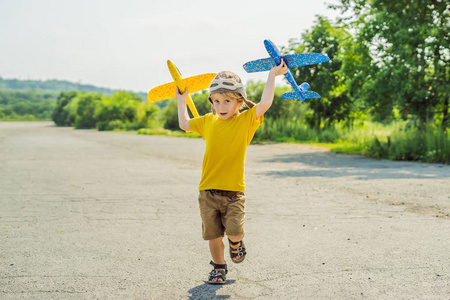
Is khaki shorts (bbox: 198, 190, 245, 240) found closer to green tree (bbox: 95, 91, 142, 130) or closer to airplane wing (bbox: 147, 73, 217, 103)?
airplane wing (bbox: 147, 73, 217, 103)

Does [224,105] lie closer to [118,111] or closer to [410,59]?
[410,59]

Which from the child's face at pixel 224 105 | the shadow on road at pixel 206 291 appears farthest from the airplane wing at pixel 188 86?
the shadow on road at pixel 206 291

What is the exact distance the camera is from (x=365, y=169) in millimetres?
11836

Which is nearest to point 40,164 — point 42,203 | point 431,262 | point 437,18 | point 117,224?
point 42,203

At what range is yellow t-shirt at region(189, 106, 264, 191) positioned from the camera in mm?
3553

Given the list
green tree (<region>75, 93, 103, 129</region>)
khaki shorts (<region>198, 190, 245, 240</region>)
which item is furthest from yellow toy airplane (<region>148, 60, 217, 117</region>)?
green tree (<region>75, 93, 103, 129</region>)

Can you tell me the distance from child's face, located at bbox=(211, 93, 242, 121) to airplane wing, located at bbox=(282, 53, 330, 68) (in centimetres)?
52

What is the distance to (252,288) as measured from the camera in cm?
354

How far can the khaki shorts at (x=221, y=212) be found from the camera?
3.53 m

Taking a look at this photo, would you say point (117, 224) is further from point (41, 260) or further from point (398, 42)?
point (398, 42)

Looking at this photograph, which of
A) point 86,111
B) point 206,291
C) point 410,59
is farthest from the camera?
point 86,111

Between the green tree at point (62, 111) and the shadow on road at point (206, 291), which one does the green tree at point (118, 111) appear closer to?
the green tree at point (62, 111)

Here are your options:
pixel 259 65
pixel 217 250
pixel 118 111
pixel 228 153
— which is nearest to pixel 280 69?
pixel 259 65

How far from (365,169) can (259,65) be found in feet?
29.5
